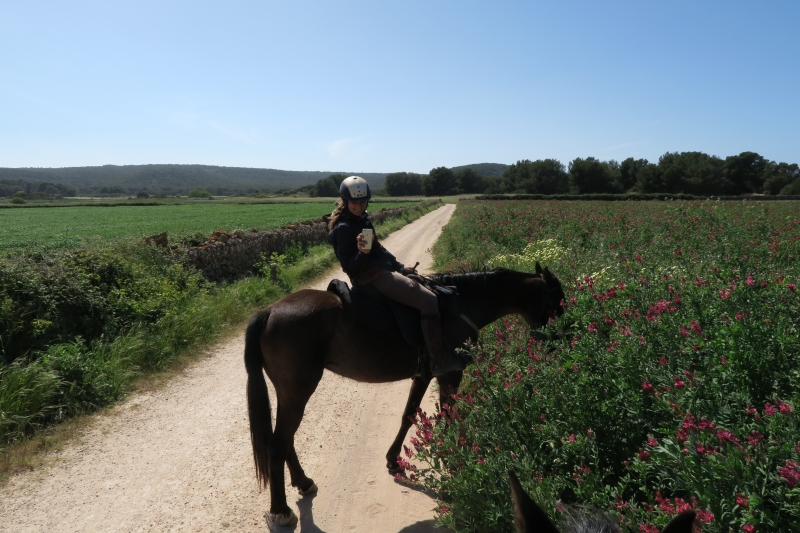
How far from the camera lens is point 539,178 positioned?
102500 millimetres

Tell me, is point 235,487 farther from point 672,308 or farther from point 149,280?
point 149,280

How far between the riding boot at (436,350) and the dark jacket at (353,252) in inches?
24.7

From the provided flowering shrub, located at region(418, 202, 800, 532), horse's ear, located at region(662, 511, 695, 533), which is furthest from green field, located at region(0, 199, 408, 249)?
horse's ear, located at region(662, 511, 695, 533)

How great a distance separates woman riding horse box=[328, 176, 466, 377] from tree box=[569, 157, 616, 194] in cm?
9251

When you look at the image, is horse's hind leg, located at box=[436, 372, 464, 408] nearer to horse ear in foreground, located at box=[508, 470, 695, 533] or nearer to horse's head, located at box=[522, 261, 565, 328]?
horse's head, located at box=[522, 261, 565, 328]

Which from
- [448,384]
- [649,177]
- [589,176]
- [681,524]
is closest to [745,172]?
[649,177]

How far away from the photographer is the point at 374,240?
429 centimetres

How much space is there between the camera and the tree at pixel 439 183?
4756 inches

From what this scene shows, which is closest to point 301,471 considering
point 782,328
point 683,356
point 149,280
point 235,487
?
point 235,487

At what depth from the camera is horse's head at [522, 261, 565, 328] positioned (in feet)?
16.4

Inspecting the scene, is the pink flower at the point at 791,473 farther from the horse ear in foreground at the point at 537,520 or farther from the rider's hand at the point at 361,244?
the rider's hand at the point at 361,244

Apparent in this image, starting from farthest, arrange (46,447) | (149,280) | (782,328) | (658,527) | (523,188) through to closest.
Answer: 1. (523,188)
2. (149,280)
3. (46,447)
4. (782,328)
5. (658,527)

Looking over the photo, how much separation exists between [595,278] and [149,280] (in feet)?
25.8

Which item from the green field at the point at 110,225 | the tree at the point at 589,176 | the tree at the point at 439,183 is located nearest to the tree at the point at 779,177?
the tree at the point at 589,176
